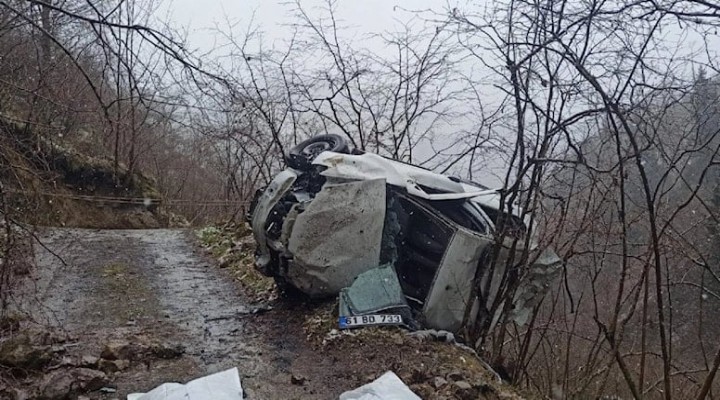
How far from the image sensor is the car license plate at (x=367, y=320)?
16.7ft

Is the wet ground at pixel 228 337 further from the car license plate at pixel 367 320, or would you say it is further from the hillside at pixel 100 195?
the hillside at pixel 100 195

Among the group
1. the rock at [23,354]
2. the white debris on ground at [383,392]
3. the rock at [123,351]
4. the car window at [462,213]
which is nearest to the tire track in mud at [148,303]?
the rock at [123,351]

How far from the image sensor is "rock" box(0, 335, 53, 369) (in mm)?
3922

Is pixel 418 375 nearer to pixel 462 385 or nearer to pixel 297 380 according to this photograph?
pixel 462 385

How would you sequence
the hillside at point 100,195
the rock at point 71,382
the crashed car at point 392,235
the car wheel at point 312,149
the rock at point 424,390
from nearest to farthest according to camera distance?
the rock at point 71,382 → the rock at point 424,390 → the crashed car at point 392,235 → the car wheel at point 312,149 → the hillside at point 100,195

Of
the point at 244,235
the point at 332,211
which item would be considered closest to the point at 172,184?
the point at 244,235

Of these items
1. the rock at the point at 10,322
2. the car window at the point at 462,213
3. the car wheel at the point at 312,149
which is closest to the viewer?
the rock at the point at 10,322

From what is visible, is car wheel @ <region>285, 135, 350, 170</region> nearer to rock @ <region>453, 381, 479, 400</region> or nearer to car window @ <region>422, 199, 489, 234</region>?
car window @ <region>422, 199, 489, 234</region>

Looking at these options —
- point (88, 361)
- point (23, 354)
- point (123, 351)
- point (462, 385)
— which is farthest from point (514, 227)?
point (23, 354)

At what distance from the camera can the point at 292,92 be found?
12.3 meters

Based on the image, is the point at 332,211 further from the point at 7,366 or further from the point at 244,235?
the point at 244,235

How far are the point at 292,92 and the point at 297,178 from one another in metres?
6.61

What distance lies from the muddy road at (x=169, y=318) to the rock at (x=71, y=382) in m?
0.11

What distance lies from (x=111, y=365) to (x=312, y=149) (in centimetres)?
333
